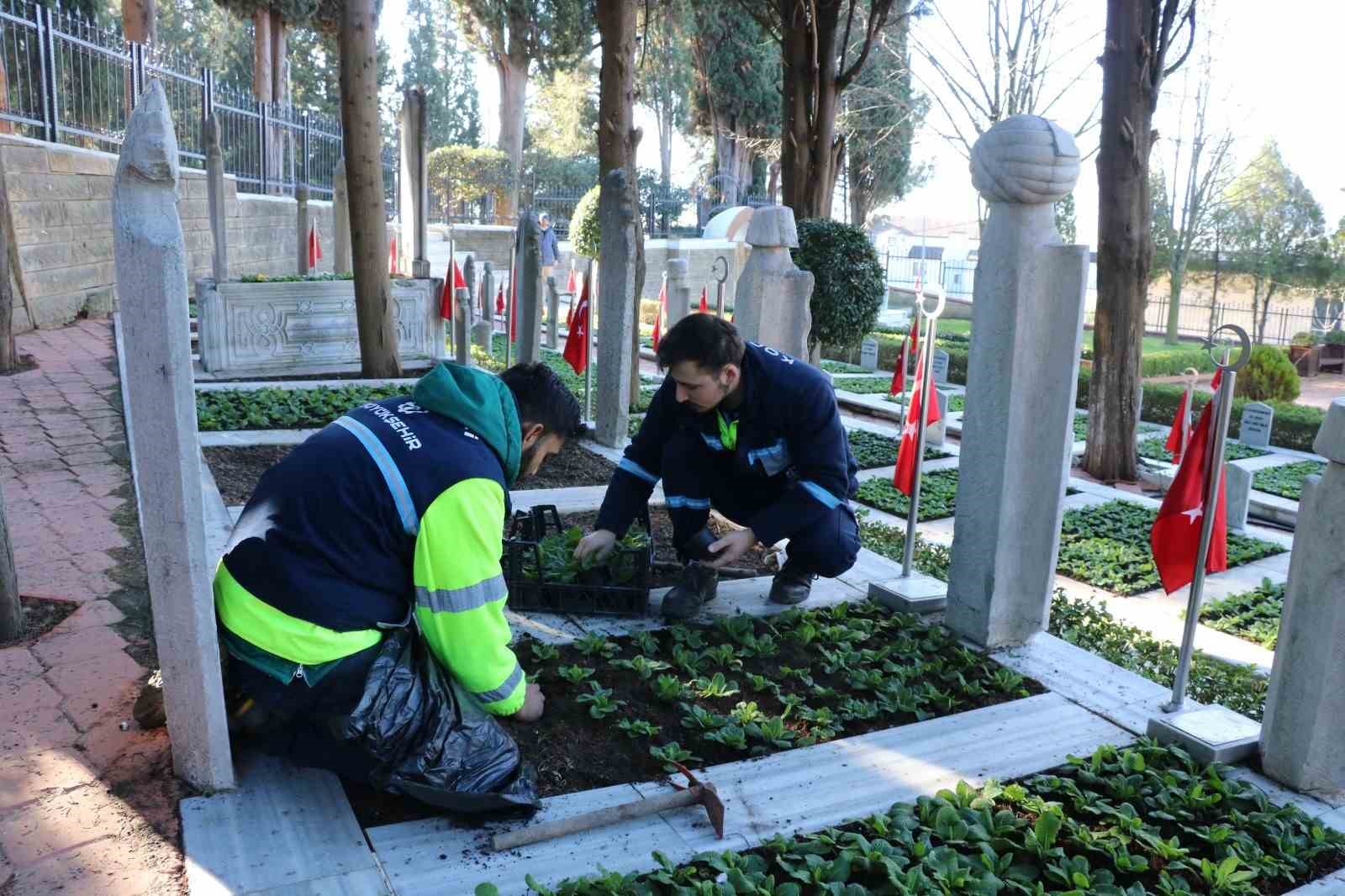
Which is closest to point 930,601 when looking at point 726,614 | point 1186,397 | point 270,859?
point 726,614

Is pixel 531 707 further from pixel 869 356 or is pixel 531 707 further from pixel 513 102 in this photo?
pixel 513 102

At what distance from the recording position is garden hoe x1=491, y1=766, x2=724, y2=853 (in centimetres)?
254

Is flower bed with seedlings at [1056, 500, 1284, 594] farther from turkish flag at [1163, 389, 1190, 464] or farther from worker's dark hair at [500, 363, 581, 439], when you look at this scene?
worker's dark hair at [500, 363, 581, 439]

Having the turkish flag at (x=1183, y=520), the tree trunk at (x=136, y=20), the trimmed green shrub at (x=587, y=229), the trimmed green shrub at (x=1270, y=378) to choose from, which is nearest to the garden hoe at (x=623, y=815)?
the turkish flag at (x=1183, y=520)

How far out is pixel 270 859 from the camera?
2.38 m

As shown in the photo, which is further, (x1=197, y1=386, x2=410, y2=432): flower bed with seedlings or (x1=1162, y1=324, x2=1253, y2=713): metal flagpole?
(x1=197, y1=386, x2=410, y2=432): flower bed with seedlings

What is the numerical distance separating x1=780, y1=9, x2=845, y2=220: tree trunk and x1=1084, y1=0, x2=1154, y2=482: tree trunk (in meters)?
3.87

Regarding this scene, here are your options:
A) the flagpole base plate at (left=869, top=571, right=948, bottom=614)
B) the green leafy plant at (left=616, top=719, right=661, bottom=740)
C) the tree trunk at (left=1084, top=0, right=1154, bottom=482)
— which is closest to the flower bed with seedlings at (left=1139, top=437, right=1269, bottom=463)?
the tree trunk at (left=1084, top=0, right=1154, bottom=482)

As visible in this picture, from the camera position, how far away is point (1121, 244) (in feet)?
29.5

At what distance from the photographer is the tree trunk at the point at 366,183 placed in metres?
9.09

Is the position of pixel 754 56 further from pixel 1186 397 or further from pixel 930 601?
pixel 930 601

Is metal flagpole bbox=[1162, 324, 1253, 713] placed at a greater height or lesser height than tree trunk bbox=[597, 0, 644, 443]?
lesser

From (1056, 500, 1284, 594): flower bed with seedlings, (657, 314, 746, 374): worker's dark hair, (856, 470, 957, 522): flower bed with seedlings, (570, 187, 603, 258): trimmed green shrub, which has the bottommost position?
(1056, 500, 1284, 594): flower bed with seedlings

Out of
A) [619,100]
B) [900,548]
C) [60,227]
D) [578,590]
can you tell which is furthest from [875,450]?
[60,227]
